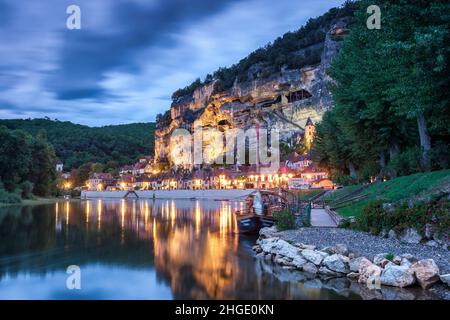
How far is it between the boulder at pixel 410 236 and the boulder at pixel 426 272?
10.8 ft

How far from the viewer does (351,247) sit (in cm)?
1303

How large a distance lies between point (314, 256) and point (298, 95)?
97.3 metres

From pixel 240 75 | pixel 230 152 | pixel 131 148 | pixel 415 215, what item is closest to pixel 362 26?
pixel 415 215

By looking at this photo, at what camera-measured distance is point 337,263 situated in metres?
11.9

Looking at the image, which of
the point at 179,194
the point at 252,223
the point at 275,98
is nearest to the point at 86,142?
the point at 179,194

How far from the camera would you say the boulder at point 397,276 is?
10.0m

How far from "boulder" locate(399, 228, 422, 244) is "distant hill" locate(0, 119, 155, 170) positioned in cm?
12547

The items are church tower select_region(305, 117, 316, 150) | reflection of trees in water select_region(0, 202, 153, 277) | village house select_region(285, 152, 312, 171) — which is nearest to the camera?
reflection of trees in water select_region(0, 202, 153, 277)

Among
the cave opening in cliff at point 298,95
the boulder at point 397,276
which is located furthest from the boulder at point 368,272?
the cave opening in cliff at point 298,95

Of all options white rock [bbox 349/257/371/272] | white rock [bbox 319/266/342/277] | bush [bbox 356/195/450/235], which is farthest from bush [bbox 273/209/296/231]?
white rock [bbox 349/257/371/272]

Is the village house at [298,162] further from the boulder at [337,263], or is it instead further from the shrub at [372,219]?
the boulder at [337,263]

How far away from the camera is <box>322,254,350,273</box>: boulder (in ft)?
38.4

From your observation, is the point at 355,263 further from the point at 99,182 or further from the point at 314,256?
the point at 99,182

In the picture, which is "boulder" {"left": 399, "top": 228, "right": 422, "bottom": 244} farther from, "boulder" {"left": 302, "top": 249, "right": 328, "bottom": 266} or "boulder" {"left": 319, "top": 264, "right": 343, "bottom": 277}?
"boulder" {"left": 319, "top": 264, "right": 343, "bottom": 277}
